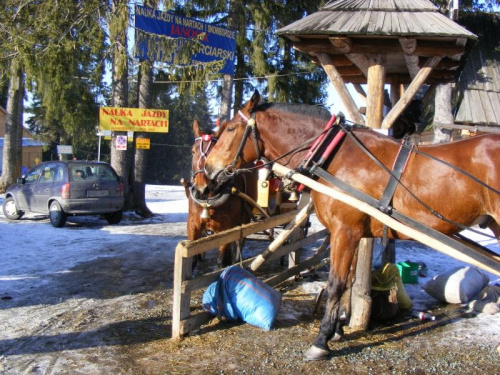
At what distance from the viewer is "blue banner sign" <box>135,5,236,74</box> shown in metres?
10.3

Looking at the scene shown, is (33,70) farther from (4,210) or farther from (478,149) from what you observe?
(478,149)

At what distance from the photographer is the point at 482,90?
12.8 meters

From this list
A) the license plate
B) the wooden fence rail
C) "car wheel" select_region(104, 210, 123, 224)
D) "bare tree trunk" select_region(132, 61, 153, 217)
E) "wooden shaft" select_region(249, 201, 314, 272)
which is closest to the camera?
the wooden fence rail

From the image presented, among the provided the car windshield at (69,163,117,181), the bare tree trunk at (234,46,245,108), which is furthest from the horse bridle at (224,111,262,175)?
the bare tree trunk at (234,46,245,108)

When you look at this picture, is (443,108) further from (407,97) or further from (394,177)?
(394,177)

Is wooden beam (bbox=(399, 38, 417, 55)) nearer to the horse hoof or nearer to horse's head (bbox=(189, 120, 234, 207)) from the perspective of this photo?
horse's head (bbox=(189, 120, 234, 207))

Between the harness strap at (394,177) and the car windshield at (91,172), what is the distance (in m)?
8.95

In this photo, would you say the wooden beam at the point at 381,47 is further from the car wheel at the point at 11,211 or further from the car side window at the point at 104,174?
the car wheel at the point at 11,211

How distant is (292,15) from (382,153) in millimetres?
12525

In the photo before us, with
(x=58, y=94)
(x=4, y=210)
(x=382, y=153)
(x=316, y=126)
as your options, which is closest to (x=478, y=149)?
(x=382, y=153)

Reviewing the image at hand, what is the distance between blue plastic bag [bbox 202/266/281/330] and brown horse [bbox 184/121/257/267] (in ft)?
3.76

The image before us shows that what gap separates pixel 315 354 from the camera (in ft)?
12.8

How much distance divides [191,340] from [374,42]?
11.6ft

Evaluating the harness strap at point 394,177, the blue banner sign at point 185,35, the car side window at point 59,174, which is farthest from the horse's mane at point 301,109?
the car side window at point 59,174
